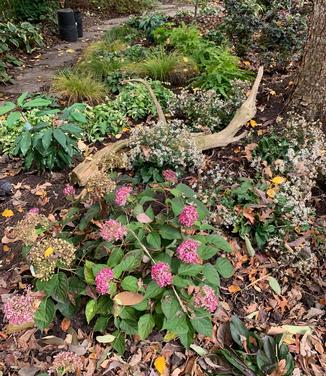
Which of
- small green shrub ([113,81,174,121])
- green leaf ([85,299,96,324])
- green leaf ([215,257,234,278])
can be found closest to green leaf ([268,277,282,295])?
green leaf ([215,257,234,278])

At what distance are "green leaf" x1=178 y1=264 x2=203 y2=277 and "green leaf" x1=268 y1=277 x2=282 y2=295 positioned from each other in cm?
79

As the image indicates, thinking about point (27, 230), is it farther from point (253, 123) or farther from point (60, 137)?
point (253, 123)

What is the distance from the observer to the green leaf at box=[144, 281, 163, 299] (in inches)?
89.0

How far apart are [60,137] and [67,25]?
5.39 meters

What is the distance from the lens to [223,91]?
4.48 metres

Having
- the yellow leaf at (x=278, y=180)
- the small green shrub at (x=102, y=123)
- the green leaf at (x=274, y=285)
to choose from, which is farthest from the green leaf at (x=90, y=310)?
the small green shrub at (x=102, y=123)

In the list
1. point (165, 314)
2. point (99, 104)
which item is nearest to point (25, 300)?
point (165, 314)

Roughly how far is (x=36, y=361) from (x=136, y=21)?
21.7 feet

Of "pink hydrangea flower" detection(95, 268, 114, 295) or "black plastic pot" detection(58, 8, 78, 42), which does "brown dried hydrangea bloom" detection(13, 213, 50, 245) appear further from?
"black plastic pot" detection(58, 8, 78, 42)

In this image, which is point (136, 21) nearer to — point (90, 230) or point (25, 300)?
point (90, 230)

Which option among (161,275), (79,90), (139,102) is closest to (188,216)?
(161,275)

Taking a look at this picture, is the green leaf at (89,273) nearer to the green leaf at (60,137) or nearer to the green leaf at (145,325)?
the green leaf at (145,325)

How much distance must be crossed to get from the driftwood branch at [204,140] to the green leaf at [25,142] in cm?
40

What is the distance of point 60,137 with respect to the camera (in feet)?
10.8
